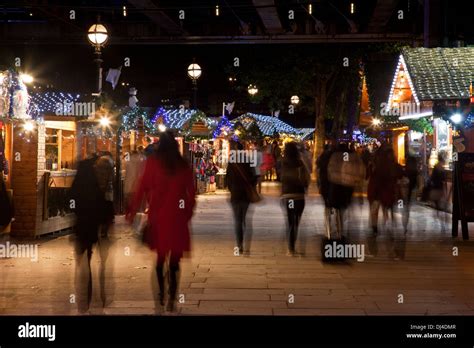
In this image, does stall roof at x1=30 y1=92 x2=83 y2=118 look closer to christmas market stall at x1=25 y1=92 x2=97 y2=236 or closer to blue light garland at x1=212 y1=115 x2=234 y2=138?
christmas market stall at x1=25 y1=92 x2=97 y2=236

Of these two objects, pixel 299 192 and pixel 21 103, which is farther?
pixel 21 103

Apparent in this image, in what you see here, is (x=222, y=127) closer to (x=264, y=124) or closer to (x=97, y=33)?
(x=264, y=124)

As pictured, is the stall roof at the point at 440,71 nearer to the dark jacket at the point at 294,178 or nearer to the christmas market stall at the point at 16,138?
the dark jacket at the point at 294,178

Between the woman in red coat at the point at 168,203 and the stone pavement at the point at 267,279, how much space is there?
0.72 metres

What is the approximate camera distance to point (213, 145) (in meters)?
29.4

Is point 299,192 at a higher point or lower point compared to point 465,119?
lower

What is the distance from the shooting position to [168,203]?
22.0 ft

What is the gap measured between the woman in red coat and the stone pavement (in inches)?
28.4

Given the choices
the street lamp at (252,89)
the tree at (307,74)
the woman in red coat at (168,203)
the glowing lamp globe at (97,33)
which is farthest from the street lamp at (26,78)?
the tree at (307,74)

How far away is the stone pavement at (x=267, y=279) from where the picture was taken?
23.3 feet

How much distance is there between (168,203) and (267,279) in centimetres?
258
